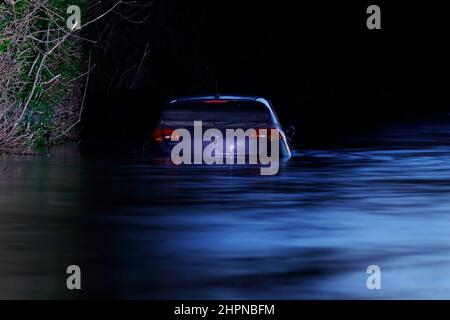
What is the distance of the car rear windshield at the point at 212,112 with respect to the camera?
24031 millimetres

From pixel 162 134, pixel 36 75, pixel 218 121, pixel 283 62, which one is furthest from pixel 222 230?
pixel 283 62

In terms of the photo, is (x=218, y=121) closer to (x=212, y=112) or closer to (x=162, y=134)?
(x=212, y=112)

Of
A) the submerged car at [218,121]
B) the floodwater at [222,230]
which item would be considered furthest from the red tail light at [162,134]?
the floodwater at [222,230]

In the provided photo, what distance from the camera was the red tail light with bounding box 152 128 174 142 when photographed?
955 inches

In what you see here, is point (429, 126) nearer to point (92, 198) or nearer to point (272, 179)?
point (272, 179)

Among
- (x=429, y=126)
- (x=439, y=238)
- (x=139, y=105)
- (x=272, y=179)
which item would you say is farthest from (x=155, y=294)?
(x=429, y=126)

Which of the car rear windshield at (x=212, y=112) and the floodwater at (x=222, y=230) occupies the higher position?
the car rear windshield at (x=212, y=112)

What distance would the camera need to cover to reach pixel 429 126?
163 ft

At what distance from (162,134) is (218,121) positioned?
919 mm

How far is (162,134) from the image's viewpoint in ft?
79.9

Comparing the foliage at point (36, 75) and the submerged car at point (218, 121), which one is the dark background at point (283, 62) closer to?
the foliage at point (36, 75)
